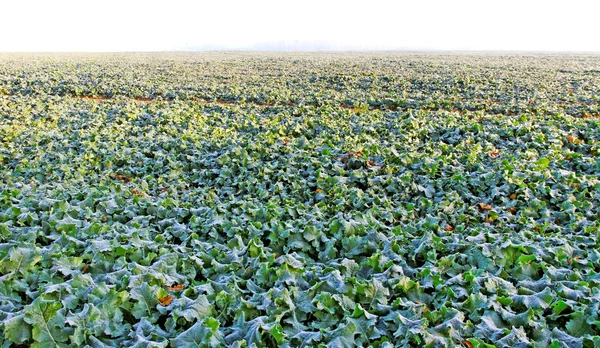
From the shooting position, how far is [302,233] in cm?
609

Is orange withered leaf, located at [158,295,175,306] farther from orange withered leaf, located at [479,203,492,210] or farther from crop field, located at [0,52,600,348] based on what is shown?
orange withered leaf, located at [479,203,492,210]

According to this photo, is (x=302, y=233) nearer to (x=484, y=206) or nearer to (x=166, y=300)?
(x=166, y=300)

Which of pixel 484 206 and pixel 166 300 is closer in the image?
pixel 166 300

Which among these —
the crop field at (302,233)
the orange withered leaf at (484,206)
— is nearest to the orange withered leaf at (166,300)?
the crop field at (302,233)

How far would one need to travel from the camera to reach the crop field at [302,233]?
4.16m

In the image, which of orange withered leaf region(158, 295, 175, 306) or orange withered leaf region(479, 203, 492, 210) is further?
orange withered leaf region(479, 203, 492, 210)

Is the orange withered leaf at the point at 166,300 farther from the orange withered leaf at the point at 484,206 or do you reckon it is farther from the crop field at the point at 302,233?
the orange withered leaf at the point at 484,206

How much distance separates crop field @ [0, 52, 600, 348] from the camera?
416 cm

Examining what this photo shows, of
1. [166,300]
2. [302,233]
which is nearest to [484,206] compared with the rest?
[302,233]

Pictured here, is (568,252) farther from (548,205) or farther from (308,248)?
(308,248)

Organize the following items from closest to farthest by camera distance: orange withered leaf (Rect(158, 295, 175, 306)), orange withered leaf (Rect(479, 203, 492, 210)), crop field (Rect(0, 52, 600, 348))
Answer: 1. crop field (Rect(0, 52, 600, 348))
2. orange withered leaf (Rect(158, 295, 175, 306))
3. orange withered leaf (Rect(479, 203, 492, 210))

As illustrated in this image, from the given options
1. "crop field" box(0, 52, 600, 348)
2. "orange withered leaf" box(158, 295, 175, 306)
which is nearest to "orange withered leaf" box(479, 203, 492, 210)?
"crop field" box(0, 52, 600, 348)

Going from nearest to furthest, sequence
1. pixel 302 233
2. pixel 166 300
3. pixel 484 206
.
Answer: pixel 166 300 < pixel 302 233 < pixel 484 206

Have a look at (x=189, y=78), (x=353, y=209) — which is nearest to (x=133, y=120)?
(x=353, y=209)
